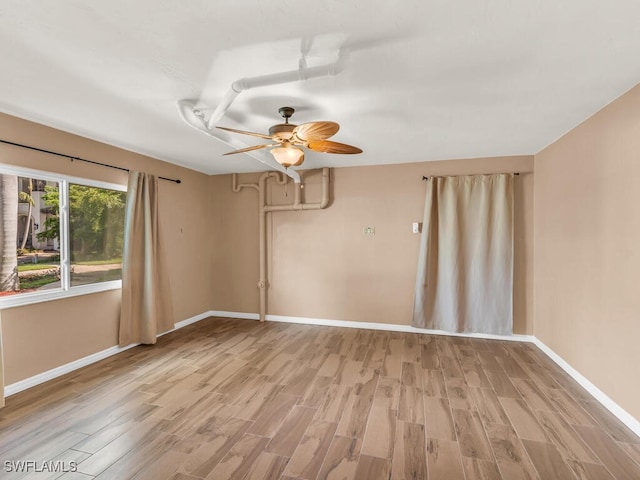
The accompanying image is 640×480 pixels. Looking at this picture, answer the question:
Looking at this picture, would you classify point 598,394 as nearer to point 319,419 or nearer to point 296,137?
point 319,419

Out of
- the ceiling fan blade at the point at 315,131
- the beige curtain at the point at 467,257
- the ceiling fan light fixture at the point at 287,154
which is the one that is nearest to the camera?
the ceiling fan blade at the point at 315,131

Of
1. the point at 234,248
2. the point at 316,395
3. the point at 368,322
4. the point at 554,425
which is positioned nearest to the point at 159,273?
the point at 234,248

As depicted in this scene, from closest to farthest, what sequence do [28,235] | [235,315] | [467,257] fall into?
[28,235], [467,257], [235,315]

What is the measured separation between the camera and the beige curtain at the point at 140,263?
3.56 meters

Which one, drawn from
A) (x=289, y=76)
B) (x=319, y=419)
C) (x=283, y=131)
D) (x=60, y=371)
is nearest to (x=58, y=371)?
(x=60, y=371)

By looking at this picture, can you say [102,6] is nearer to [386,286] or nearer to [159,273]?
[159,273]

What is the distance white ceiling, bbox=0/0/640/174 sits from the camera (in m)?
1.41

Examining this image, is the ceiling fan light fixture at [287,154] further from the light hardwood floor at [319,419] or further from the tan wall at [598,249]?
the tan wall at [598,249]

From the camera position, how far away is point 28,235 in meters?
2.75

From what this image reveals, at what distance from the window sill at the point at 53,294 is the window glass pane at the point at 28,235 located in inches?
2.3

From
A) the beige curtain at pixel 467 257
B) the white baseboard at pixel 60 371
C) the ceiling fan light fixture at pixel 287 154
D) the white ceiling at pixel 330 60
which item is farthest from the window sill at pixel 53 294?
the beige curtain at pixel 467 257

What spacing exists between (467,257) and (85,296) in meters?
4.42

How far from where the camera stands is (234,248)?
5.05 metres

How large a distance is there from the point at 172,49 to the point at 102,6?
1.18ft
